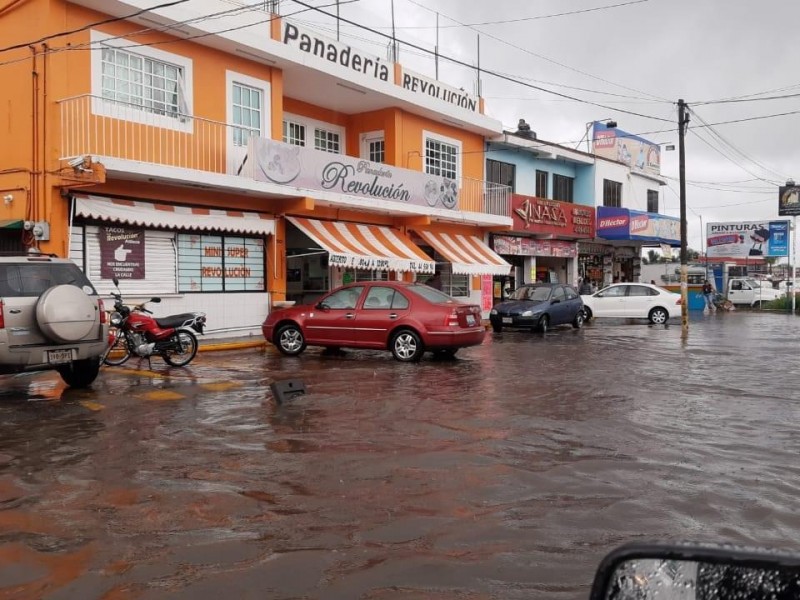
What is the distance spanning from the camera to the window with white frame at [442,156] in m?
23.8

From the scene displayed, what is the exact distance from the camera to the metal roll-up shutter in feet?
47.6

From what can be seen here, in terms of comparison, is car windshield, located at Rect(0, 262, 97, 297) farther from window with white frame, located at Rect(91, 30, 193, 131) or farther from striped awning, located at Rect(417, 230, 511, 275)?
striped awning, located at Rect(417, 230, 511, 275)

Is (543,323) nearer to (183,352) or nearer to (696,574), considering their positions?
(183,352)

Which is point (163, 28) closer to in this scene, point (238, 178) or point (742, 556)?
point (238, 178)

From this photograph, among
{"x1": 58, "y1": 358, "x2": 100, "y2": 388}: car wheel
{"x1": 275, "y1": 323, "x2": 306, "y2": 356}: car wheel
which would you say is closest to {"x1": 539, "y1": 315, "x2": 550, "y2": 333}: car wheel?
{"x1": 275, "y1": 323, "x2": 306, "y2": 356}: car wheel

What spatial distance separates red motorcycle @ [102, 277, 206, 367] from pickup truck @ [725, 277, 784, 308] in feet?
119

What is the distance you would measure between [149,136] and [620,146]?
26.1 m

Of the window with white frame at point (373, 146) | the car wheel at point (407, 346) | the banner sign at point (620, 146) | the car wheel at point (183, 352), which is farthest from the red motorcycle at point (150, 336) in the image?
the banner sign at point (620, 146)

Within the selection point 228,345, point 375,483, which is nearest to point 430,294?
point 228,345

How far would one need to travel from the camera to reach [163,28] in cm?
1518

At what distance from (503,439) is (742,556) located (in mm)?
5760

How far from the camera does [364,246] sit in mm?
19625

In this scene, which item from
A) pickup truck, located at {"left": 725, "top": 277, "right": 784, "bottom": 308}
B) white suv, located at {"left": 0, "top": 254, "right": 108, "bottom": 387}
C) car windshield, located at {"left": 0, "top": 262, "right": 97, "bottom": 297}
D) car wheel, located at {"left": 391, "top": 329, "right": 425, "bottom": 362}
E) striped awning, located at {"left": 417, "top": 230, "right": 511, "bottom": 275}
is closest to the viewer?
white suv, located at {"left": 0, "top": 254, "right": 108, "bottom": 387}

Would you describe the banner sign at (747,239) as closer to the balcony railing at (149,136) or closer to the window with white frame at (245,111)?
the window with white frame at (245,111)
